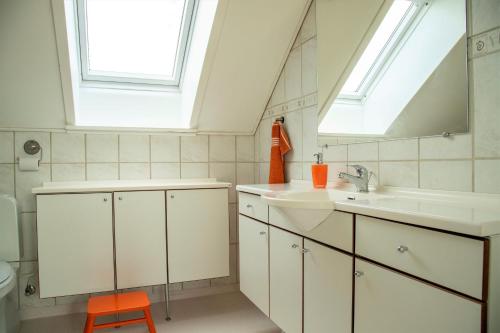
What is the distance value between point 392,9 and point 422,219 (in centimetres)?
104

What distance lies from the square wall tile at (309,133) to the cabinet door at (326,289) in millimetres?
723

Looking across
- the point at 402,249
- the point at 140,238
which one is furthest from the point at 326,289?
the point at 140,238

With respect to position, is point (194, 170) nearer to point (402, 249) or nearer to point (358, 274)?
point (358, 274)

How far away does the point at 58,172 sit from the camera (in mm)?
2348

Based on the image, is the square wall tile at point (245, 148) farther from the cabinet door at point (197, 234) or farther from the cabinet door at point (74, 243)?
the cabinet door at point (74, 243)

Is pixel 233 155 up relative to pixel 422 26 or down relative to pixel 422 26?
down

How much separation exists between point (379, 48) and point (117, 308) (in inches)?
76.3

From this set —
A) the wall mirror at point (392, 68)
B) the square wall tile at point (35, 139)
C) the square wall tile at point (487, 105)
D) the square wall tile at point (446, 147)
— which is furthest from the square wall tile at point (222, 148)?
the square wall tile at point (487, 105)

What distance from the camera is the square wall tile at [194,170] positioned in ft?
8.77

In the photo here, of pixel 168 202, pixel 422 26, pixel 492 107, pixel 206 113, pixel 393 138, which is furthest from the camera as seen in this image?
pixel 206 113

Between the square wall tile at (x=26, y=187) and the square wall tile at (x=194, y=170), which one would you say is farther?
the square wall tile at (x=194, y=170)

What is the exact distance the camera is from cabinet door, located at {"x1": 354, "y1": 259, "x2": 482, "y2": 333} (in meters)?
0.82

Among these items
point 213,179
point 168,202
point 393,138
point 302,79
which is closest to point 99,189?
point 168,202

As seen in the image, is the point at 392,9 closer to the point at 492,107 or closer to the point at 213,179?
the point at 492,107
